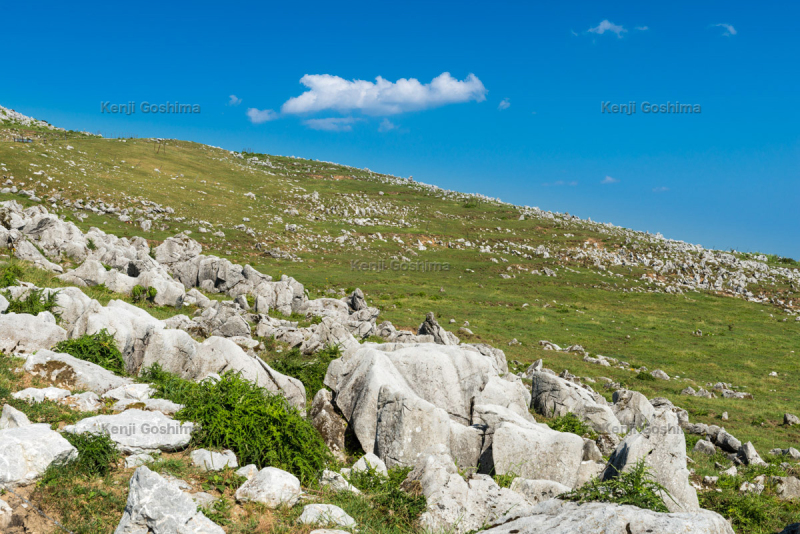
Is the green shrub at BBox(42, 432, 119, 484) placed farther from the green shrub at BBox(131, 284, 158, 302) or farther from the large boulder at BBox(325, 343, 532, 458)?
the green shrub at BBox(131, 284, 158, 302)

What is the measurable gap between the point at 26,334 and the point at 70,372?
3289mm

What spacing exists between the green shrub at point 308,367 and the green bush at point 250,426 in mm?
4857

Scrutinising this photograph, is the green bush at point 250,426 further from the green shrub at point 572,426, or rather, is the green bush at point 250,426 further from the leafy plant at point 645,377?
the leafy plant at point 645,377

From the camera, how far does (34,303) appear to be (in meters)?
16.9

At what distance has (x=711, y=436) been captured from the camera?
858 inches

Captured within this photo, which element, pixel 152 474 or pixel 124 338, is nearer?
pixel 152 474

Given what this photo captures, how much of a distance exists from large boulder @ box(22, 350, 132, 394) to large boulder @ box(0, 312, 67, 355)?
5.24 ft

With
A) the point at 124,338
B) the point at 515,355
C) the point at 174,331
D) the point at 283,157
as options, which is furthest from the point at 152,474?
the point at 283,157

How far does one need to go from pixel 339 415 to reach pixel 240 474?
501 centimetres

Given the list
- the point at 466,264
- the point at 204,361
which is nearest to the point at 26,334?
the point at 204,361

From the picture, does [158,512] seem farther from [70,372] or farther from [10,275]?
[10,275]

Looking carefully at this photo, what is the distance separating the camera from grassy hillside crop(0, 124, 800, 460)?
123 ft

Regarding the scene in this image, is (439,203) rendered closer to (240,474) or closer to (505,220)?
(505,220)

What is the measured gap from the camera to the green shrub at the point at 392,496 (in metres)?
9.18
